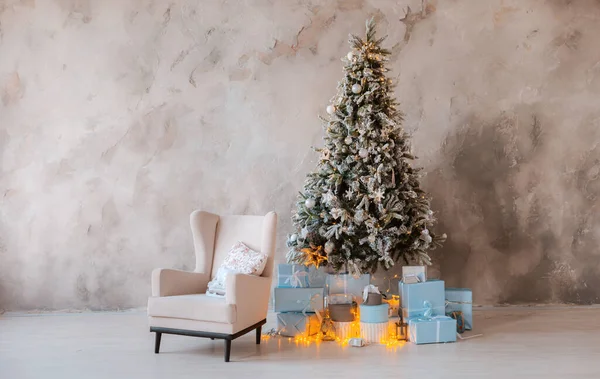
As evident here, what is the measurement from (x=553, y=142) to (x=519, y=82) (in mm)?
735

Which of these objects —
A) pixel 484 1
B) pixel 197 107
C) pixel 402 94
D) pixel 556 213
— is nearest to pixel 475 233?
pixel 556 213

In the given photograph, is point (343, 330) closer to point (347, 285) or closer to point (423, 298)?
point (347, 285)

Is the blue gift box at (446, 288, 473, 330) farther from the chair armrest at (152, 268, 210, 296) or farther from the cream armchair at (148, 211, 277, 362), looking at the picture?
the chair armrest at (152, 268, 210, 296)

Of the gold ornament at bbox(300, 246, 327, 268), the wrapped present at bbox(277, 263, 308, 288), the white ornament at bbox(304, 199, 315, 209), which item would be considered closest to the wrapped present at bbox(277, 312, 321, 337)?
the wrapped present at bbox(277, 263, 308, 288)

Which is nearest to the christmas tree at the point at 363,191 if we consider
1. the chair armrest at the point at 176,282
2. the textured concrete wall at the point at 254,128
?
the chair armrest at the point at 176,282

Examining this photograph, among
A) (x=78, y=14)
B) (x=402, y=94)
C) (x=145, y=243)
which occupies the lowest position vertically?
(x=145, y=243)

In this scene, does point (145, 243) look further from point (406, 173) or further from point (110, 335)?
point (406, 173)

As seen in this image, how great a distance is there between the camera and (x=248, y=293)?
416 cm

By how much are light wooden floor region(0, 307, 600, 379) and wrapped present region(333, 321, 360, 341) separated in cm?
21

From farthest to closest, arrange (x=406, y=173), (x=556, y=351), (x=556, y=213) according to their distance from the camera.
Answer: (x=556, y=213) < (x=406, y=173) < (x=556, y=351)

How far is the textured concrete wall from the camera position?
5855 mm

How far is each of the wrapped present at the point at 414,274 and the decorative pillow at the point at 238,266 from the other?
3.97 feet

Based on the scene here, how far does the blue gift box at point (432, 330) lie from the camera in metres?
4.44

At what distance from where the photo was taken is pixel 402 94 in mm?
5898
